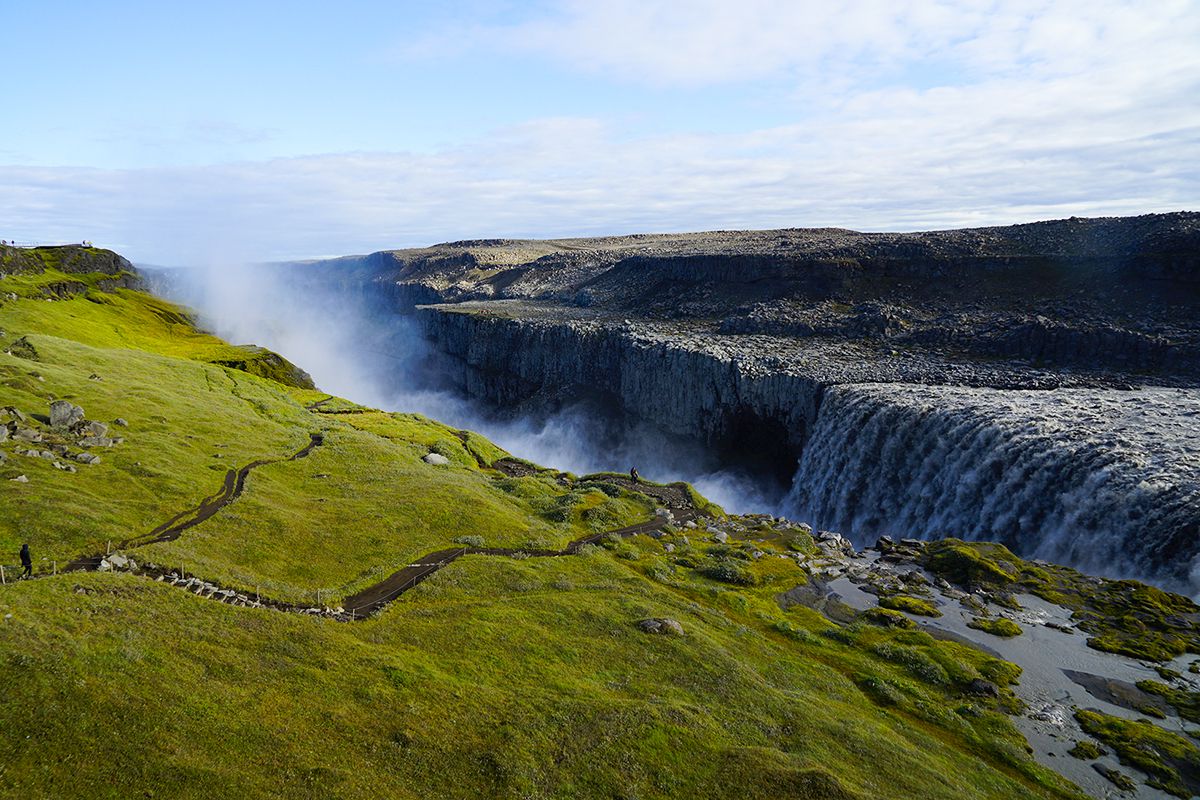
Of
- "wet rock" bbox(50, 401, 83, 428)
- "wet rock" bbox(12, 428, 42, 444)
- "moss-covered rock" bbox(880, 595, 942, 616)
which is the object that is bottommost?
"moss-covered rock" bbox(880, 595, 942, 616)

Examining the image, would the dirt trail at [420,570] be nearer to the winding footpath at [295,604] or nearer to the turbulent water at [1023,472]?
the winding footpath at [295,604]

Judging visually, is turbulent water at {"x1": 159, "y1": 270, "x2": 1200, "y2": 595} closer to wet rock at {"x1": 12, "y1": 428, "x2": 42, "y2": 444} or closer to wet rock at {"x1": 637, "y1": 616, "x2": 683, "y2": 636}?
wet rock at {"x1": 637, "y1": 616, "x2": 683, "y2": 636}

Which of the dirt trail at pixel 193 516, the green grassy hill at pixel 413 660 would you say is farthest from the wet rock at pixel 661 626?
the dirt trail at pixel 193 516

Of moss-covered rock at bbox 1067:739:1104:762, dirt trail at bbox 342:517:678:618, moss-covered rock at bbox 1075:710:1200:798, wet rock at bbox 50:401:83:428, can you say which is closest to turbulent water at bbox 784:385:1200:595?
moss-covered rock at bbox 1075:710:1200:798

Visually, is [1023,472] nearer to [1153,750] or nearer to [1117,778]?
[1153,750]

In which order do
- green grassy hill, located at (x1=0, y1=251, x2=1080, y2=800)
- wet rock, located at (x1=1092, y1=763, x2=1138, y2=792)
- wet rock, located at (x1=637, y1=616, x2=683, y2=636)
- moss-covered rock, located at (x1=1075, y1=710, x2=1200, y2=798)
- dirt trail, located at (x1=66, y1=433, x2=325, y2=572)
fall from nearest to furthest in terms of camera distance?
green grassy hill, located at (x1=0, y1=251, x2=1080, y2=800)
wet rock, located at (x1=1092, y1=763, x2=1138, y2=792)
moss-covered rock, located at (x1=1075, y1=710, x2=1200, y2=798)
dirt trail, located at (x1=66, y1=433, x2=325, y2=572)
wet rock, located at (x1=637, y1=616, x2=683, y2=636)

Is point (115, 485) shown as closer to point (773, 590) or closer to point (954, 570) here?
point (773, 590)
